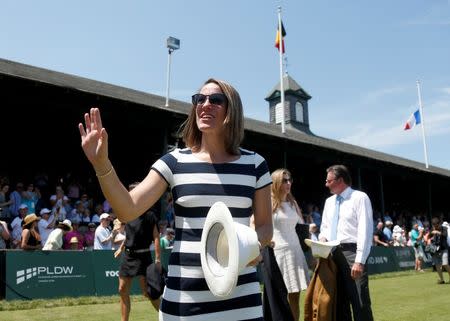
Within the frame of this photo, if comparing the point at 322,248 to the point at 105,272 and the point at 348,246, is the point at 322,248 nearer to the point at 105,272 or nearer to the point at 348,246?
the point at 348,246

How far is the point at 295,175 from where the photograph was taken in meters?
27.6

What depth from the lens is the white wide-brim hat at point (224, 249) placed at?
1.94m

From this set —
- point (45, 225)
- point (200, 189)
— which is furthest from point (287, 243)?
point (45, 225)

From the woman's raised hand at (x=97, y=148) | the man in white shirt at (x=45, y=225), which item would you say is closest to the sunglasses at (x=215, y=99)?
the woman's raised hand at (x=97, y=148)

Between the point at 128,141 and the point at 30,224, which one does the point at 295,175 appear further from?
the point at 30,224

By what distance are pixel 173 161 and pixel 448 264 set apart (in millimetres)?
14758

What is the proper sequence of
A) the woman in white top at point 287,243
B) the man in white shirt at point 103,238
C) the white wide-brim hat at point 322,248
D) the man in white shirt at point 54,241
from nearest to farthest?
the white wide-brim hat at point 322,248
the woman in white top at point 287,243
the man in white shirt at point 54,241
the man in white shirt at point 103,238

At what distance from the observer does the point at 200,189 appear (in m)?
2.30

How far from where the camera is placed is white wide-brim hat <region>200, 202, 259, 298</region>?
6.36 ft

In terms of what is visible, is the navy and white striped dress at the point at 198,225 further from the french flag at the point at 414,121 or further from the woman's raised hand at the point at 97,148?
the french flag at the point at 414,121

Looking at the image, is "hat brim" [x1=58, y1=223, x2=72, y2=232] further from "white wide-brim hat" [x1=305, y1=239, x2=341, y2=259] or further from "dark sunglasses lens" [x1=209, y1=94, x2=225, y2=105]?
"dark sunglasses lens" [x1=209, y1=94, x2=225, y2=105]

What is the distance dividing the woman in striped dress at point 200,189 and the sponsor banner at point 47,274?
332 inches

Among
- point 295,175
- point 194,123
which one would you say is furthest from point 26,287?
point 295,175

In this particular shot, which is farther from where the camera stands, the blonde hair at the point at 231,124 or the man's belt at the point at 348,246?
the man's belt at the point at 348,246
